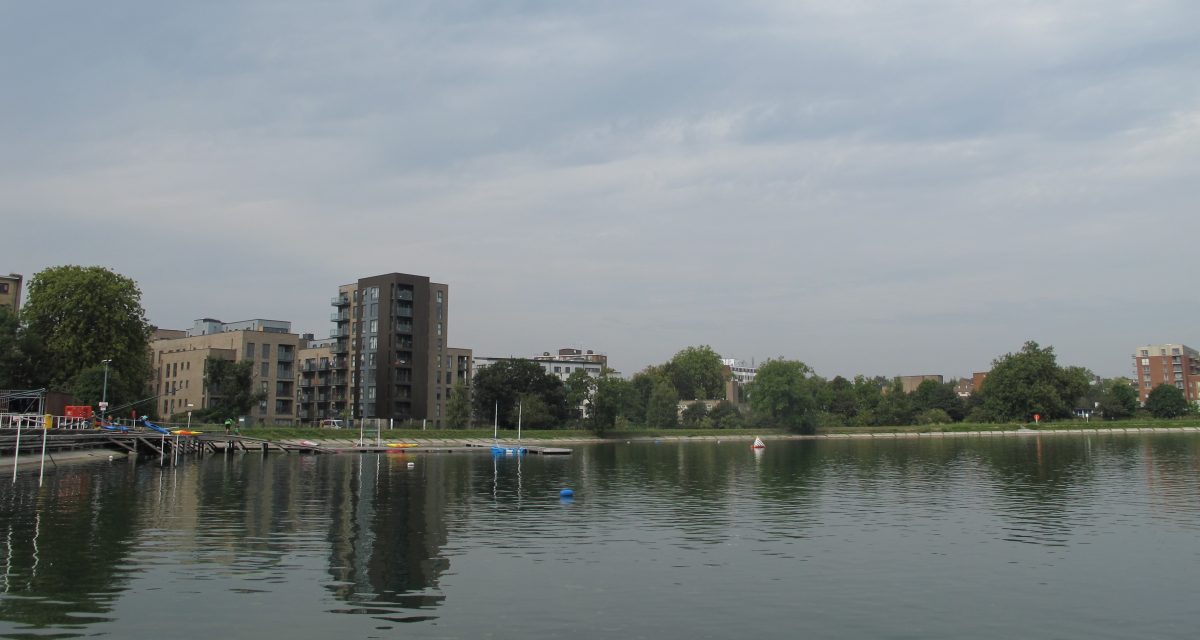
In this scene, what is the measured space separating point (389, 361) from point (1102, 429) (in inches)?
5880

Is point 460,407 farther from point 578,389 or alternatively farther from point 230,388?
point 230,388

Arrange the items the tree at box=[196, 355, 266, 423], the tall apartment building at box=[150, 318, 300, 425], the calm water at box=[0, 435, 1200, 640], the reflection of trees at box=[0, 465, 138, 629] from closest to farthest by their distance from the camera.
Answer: the calm water at box=[0, 435, 1200, 640] < the reflection of trees at box=[0, 465, 138, 629] < the tree at box=[196, 355, 266, 423] < the tall apartment building at box=[150, 318, 300, 425]

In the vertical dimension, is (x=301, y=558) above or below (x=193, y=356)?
below

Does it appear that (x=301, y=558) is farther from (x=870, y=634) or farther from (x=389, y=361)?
(x=389, y=361)

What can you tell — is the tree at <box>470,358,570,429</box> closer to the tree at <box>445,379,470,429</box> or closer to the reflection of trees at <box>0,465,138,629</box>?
the tree at <box>445,379,470,429</box>

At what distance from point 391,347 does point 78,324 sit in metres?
71.3

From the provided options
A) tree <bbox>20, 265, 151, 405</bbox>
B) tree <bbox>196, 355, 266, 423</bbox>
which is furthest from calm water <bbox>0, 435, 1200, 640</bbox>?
tree <bbox>196, 355, 266, 423</bbox>

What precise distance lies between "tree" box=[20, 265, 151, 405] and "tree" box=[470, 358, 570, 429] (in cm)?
6964

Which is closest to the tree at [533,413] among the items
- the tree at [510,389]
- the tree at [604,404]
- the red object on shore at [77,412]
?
the tree at [510,389]

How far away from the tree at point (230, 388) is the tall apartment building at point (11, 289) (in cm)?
3898

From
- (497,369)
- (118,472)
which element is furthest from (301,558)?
(497,369)

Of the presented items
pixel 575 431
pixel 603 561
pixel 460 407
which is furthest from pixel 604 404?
pixel 603 561

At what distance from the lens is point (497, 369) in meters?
176

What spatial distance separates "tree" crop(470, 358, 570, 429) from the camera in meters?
173
